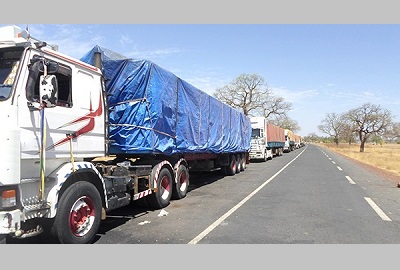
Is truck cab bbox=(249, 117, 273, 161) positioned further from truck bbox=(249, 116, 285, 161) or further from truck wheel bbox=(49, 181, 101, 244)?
truck wheel bbox=(49, 181, 101, 244)

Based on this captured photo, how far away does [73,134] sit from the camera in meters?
5.51

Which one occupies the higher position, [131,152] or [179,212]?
[131,152]

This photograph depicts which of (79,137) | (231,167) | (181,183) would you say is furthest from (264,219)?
(231,167)

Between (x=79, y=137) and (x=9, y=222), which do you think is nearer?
(x=9, y=222)

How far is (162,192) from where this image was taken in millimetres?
8500

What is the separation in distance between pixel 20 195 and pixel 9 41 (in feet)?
7.27

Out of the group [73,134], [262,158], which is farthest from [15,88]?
[262,158]

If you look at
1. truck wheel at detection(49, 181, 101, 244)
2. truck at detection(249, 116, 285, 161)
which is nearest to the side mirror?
truck wheel at detection(49, 181, 101, 244)

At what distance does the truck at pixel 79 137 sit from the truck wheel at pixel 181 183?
36 millimetres

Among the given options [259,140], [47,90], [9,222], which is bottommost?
[9,222]

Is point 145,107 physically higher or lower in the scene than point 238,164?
higher

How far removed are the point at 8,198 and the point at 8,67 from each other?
186 cm

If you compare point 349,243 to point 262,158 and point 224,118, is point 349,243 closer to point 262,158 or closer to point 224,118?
point 224,118

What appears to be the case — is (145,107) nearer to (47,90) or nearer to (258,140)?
(47,90)
